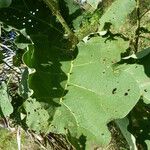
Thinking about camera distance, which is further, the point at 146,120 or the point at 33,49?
the point at 146,120

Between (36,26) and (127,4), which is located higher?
(127,4)

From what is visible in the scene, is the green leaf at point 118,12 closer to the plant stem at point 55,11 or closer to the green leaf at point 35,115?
the plant stem at point 55,11

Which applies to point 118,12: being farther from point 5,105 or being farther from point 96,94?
point 5,105

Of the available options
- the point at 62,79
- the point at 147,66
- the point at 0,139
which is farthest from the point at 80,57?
the point at 0,139

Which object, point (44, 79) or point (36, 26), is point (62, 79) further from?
point (36, 26)

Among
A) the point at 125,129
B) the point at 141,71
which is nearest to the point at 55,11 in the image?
the point at 141,71

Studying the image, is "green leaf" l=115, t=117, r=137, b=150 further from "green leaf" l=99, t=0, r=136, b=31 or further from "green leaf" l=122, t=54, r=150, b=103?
"green leaf" l=99, t=0, r=136, b=31
